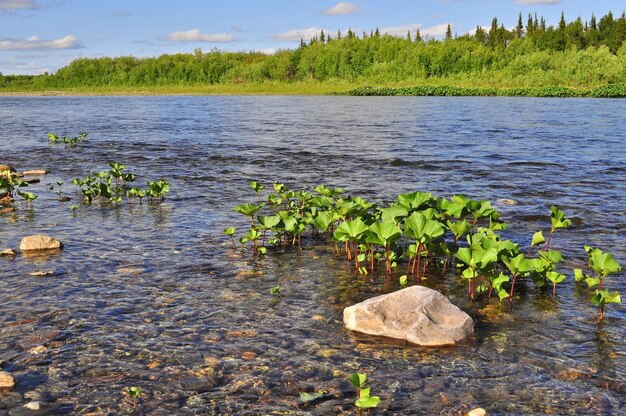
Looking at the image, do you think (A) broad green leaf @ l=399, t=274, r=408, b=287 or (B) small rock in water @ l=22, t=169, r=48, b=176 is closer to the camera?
(A) broad green leaf @ l=399, t=274, r=408, b=287

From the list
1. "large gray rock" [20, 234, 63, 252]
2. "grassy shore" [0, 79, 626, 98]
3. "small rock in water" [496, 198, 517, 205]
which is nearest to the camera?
"large gray rock" [20, 234, 63, 252]

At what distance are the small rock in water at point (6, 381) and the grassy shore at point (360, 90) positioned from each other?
78203 mm

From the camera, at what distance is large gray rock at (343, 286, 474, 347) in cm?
605

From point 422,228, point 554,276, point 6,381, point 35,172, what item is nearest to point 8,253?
point 6,381

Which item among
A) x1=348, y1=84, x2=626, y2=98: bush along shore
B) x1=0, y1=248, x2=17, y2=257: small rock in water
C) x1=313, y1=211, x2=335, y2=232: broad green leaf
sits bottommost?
x1=0, y1=248, x2=17, y2=257: small rock in water

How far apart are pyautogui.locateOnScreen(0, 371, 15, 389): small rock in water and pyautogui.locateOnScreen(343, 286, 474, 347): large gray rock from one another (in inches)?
130

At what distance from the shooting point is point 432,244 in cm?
842

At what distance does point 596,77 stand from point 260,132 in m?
72.8

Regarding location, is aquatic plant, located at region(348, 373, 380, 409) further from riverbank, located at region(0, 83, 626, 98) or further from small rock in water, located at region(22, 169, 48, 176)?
riverbank, located at region(0, 83, 626, 98)

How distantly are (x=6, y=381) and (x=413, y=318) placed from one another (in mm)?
3922

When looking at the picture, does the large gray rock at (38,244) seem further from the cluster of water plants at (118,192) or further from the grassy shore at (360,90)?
the grassy shore at (360,90)

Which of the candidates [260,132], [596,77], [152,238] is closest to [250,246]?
[152,238]

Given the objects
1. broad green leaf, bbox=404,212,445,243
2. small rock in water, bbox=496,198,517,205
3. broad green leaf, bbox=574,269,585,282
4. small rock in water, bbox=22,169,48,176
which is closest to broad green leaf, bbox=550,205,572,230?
broad green leaf, bbox=574,269,585,282

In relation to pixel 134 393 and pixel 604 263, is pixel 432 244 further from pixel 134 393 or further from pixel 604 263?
pixel 134 393
